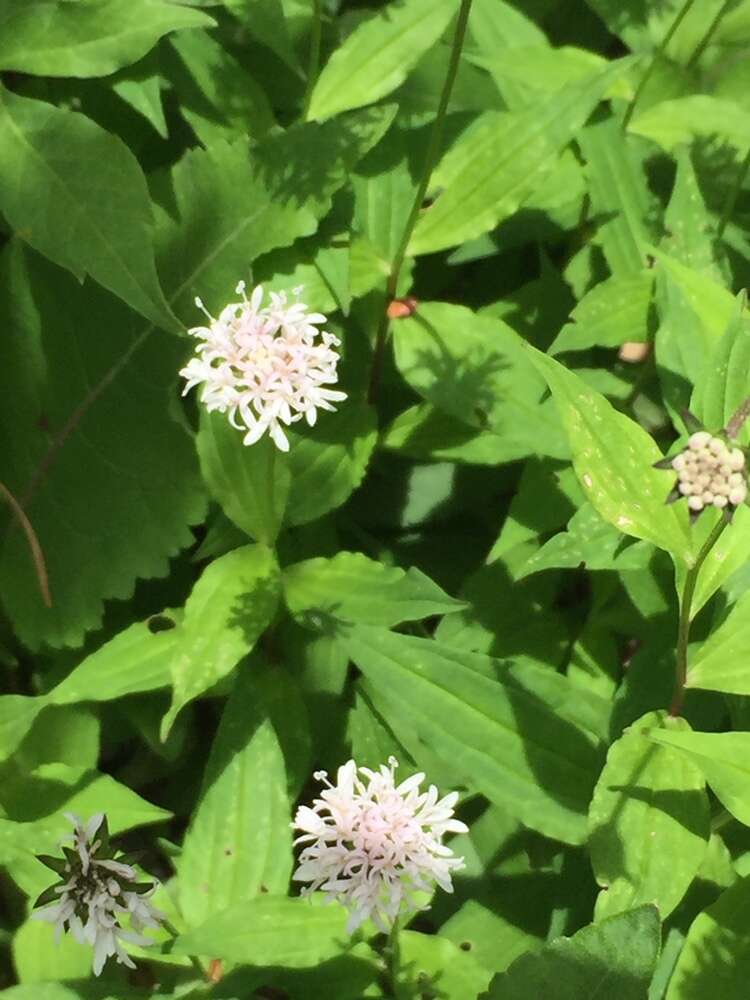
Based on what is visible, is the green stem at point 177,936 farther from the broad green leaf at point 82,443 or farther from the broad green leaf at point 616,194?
the broad green leaf at point 616,194

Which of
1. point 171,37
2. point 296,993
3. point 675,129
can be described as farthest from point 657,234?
point 296,993

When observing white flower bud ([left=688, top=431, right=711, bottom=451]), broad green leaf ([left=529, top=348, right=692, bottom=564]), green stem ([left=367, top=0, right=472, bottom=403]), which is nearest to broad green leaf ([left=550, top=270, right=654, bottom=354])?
green stem ([left=367, top=0, right=472, bottom=403])

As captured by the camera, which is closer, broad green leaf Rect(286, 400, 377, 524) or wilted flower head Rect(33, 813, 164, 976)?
wilted flower head Rect(33, 813, 164, 976)

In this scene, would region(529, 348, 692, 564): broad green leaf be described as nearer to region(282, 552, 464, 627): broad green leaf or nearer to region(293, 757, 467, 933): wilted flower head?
region(282, 552, 464, 627): broad green leaf

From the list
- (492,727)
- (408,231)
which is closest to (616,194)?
(408,231)

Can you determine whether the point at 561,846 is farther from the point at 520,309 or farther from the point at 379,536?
the point at 520,309

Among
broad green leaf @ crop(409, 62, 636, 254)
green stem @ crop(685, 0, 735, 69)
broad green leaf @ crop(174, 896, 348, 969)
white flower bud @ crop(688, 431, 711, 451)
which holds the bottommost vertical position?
broad green leaf @ crop(174, 896, 348, 969)

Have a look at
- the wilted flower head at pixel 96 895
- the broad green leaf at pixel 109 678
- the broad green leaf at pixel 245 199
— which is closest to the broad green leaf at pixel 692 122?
the broad green leaf at pixel 245 199

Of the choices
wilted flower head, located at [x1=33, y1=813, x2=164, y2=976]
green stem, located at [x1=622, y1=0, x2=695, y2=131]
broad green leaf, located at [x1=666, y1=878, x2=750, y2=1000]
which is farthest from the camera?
green stem, located at [x1=622, y1=0, x2=695, y2=131]
